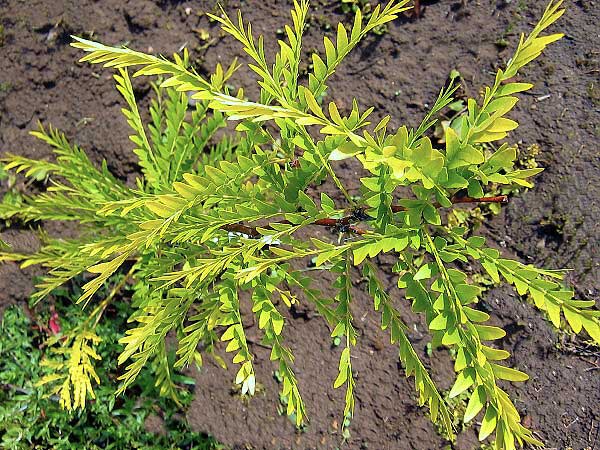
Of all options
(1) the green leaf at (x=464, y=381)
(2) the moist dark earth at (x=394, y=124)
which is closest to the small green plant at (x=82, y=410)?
(2) the moist dark earth at (x=394, y=124)

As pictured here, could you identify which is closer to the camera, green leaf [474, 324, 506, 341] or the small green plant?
green leaf [474, 324, 506, 341]

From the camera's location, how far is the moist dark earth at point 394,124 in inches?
89.2

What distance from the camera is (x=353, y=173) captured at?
96.0 inches

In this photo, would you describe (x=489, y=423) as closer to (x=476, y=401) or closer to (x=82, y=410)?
(x=476, y=401)

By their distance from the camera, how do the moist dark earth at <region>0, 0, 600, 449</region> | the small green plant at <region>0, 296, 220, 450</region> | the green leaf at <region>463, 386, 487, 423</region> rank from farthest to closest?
1. the small green plant at <region>0, 296, 220, 450</region>
2. the moist dark earth at <region>0, 0, 600, 449</region>
3. the green leaf at <region>463, 386, 487, 423</region>

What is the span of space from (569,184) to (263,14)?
1637mm

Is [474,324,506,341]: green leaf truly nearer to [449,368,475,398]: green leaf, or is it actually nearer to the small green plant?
[449,368,475,398]: green leaf

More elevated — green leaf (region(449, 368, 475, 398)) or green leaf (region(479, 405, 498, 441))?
green leaf (region(449, 368, 475, 398))

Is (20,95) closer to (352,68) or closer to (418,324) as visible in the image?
(352,68)

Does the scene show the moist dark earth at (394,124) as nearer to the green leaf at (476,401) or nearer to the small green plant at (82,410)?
the small green plant at (82,410)

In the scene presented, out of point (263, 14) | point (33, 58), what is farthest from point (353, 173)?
point (33, 58)

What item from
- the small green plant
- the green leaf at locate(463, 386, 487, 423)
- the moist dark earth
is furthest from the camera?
the small green plant

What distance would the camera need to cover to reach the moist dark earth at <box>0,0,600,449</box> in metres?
2.27

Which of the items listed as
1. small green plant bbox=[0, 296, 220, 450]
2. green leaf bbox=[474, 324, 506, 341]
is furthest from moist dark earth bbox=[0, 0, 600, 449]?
green leaf bbox=[474, 324, 506, 341]
